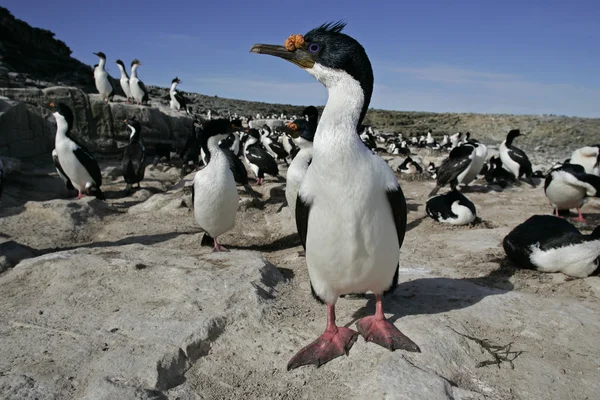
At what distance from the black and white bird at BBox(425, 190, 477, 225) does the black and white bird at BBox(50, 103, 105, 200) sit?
650cm

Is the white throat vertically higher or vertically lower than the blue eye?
lower

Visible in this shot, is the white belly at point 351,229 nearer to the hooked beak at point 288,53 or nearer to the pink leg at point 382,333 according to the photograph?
the pink leg at point 382,333

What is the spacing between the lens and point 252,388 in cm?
262

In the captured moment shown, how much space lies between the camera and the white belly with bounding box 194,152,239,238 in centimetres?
580

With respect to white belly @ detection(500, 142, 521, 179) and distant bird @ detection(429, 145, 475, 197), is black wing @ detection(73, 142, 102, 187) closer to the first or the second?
distant bird @ detection(429, 145, 475, 197)

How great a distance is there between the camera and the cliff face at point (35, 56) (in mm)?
28884

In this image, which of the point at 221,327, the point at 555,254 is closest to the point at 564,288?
the point at 555,254

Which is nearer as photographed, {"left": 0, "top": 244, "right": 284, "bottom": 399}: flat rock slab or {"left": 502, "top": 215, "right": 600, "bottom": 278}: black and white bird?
{"left": 0, "top": 244, "right": 284, "bottom": 399}: flat rock slab

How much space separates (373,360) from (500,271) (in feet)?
8.72

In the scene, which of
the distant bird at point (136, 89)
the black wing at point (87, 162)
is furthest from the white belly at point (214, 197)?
the distant bird at point (136, 89)

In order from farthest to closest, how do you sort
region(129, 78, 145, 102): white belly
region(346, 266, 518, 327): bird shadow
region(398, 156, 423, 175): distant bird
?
region(129, 78, 145, 102): white belly
region(398, 156, 423, 175): distant bird
region(346, 266, 518, 327): bird shadow

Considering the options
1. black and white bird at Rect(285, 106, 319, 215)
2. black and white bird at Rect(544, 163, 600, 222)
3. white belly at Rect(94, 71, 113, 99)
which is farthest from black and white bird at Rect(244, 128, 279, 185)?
white belly at Rect(94, 71, 113, 99)

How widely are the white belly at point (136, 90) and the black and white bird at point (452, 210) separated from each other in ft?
49.2

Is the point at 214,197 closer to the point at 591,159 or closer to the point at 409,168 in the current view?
the point at 591,159
